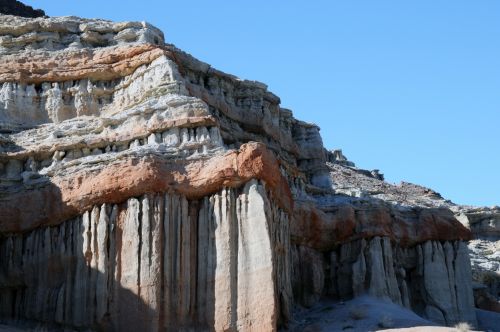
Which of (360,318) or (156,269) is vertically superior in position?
(156,269)

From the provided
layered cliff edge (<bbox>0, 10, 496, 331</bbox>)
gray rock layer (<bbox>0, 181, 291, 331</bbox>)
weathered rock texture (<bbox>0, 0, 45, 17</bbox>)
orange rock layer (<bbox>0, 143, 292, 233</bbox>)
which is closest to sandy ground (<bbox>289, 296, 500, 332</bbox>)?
layered cliff edge (<bbox>0, 10, 496, 331</bbox>)

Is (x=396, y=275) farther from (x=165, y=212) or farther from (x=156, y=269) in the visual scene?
(x=156, y=269)

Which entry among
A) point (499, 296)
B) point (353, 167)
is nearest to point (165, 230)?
point (499, 296)

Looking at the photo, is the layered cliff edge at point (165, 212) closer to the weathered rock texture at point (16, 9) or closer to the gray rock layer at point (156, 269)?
the gray rock layer at point (156, 269)

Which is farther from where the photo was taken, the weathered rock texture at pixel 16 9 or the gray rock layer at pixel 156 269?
the weathered rock texture at pixel 16 9

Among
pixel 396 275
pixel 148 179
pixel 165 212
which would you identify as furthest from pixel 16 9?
pixel 165 212

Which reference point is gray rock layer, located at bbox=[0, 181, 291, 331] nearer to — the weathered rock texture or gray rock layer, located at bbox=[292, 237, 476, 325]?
gray rock layer, located at bbox=[292, 237, 476, 325]

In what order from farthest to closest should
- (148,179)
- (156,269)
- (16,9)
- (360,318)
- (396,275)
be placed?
(16,9) → (396,275) → (360,318) → (148,179) → (156,269)

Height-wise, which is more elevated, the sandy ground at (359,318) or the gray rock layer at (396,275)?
the gray rock layer at (396,275)

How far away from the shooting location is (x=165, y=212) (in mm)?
42875

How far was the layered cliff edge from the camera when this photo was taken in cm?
4194

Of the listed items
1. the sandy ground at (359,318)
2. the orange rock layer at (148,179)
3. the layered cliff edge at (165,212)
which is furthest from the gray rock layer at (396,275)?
the orange rock layer at (148,179)

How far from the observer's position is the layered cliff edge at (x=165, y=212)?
41938 mm

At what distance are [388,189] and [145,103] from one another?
90.5 feet
